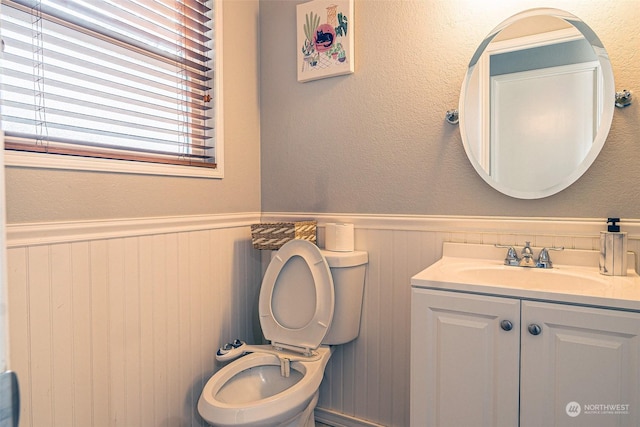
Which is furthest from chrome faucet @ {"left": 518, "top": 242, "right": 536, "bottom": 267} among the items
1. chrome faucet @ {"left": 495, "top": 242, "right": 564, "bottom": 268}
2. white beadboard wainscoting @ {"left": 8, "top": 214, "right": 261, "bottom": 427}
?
white beadboard wainscoting @ {"left": 8, "top": 214, "right": 261, "bottom": 427}

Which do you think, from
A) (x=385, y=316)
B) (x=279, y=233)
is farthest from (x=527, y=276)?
(x=279, y=233)

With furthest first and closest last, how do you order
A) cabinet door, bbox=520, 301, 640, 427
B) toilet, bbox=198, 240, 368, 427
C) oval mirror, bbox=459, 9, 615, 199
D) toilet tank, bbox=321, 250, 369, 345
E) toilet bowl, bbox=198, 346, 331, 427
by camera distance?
toilet tank, bbox=321, 250, 369, 345
toilet, bbox=198, 240, 368, 427
oval mirror, bbox=459, 9, 615, 199
toilet bowl, bbox=198, 346, 331, 427
cabinet door, bbox=520, 301, 640, 427

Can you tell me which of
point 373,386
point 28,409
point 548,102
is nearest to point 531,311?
point 548,102

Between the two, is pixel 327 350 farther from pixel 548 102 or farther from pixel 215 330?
pixel 548 102

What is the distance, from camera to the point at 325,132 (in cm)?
193

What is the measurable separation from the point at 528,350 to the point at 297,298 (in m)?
0.93

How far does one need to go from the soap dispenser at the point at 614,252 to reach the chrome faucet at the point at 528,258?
0.15 m

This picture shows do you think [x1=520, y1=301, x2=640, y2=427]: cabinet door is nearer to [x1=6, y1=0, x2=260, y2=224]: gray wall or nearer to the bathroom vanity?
the bathroom vanity

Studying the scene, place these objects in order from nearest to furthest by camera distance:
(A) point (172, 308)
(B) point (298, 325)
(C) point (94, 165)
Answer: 1. (C) point (94, 165)
2. (A) point (172, 308)
3. (B) point (298, 325)

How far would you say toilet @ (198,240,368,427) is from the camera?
1.58 m

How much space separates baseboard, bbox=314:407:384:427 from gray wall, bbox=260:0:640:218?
97cm

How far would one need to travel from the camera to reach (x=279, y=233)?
183cm
